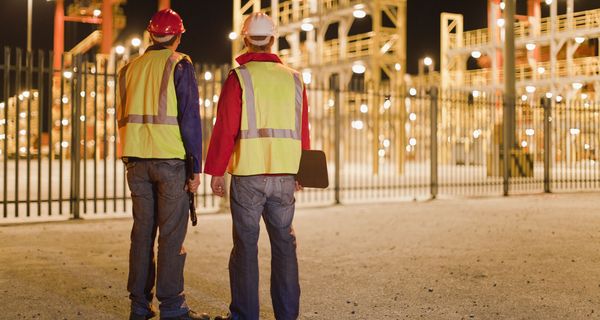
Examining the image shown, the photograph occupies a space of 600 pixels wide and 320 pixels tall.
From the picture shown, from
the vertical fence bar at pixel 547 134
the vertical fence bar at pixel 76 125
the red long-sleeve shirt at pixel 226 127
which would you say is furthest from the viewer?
the vertical fence bar at pixel 547 134

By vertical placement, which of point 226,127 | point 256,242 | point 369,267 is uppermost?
point 226,127

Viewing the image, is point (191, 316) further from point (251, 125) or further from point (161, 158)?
point (251, 125)

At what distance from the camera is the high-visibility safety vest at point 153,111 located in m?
4.21

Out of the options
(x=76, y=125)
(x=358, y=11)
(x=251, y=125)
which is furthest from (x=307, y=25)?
(x=251, y=125)

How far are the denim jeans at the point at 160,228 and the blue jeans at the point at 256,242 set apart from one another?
378mm

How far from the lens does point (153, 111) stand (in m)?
4.25

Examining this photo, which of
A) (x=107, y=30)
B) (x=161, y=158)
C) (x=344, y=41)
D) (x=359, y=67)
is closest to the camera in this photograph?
(x=161, y=158)

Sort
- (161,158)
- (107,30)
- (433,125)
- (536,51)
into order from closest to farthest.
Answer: (161,158)
(433,125)
(107,30)
(536,51)

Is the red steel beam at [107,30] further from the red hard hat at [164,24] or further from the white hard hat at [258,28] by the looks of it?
the white hard hat at [258,28]

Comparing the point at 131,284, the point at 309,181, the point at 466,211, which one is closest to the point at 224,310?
the point at 131,284

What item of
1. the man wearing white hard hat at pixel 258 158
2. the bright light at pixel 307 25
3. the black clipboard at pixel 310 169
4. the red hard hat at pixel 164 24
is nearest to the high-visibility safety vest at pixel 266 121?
the man wearing white hard hat at pixel 258 158

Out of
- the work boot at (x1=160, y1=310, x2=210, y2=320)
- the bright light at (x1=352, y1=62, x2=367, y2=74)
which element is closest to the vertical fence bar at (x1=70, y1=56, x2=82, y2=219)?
the work boot at (x1=160, y1=310, x2=210, y2=320)

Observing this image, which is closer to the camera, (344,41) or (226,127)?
(226,127)

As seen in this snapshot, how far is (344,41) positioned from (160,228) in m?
27.4
